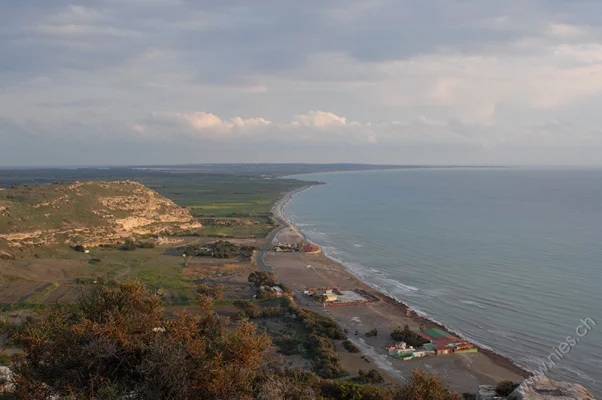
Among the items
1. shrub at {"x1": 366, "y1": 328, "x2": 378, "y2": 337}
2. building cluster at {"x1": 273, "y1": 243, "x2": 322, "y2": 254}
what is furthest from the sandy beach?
building cluster at {"x1": 273, "y1": 243, "x2": 322, "y2": 254}

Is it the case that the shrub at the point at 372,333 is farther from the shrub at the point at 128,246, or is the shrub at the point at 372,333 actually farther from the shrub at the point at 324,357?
the shrub at the point at 128,246

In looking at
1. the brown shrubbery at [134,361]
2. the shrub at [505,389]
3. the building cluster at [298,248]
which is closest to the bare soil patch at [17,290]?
the brown shrubbery at [134,361]

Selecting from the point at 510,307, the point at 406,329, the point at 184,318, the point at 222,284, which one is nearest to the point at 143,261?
the point at 222,284

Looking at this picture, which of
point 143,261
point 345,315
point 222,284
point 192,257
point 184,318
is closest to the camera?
point 184,318

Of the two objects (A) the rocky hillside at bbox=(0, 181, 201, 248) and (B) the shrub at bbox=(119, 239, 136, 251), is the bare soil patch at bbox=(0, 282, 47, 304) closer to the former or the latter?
(A) the rocky hillside at bbox=(0, 181, 201, 248)

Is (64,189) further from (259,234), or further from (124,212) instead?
(259,234)

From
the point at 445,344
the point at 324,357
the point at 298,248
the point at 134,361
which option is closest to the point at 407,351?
the point at 445,344
